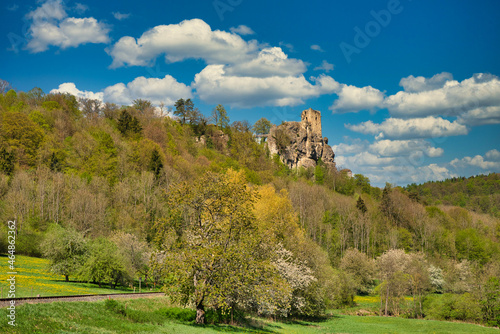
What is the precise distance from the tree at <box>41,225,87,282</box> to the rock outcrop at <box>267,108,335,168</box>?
391 ft

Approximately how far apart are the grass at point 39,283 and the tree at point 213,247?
12.7 meters

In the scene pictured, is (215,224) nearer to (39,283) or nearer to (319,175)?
(39,283)

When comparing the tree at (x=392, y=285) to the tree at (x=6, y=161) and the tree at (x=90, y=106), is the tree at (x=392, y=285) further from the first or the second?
the tree at (x=90, y=106)

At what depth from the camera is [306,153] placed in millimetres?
169375

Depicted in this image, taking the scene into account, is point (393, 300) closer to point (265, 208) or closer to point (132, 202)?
point (265, 208)

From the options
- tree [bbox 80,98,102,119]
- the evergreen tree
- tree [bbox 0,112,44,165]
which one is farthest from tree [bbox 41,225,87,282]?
tree [bbox 80,98,102,119]

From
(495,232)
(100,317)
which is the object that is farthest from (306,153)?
(100,317)

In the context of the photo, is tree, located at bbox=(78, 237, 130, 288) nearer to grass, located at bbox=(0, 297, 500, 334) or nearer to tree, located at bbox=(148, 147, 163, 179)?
grass, located at bbox=(0, 297, 500, 334)

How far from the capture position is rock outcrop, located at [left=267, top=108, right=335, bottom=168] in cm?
16350

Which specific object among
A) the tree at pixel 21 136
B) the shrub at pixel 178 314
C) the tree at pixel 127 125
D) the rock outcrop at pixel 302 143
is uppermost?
the rock outcrop at pixel 302 143

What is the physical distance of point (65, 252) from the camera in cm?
4812

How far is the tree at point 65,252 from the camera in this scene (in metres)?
47.7

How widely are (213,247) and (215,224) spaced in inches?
91.0

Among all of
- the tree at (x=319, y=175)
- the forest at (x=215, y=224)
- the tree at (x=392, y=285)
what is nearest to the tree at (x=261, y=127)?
the forest at (x=215, y=224)
